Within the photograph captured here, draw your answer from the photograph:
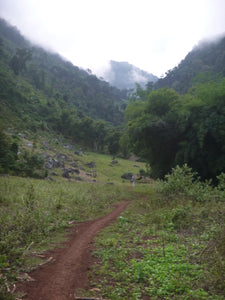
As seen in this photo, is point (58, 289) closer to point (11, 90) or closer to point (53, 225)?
point (53, 225)

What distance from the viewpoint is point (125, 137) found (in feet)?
75.1

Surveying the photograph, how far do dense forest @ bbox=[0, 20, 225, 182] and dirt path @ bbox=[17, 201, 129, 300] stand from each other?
12.5m

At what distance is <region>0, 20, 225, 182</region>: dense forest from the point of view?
17.2 meters

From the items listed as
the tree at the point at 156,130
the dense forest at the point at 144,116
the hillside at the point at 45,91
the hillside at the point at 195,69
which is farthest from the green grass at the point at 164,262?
the hillside at the point at 195,69

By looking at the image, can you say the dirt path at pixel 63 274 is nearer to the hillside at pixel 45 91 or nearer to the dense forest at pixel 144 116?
the dense forest at pixel 144 116

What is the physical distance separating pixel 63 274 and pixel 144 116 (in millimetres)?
15658

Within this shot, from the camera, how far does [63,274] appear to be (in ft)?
15.1

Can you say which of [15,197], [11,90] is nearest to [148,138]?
[15,197]

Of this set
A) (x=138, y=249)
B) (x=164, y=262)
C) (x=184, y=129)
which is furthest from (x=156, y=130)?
(x=164, y=262)

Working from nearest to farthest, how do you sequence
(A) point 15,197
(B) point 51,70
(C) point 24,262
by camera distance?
1. (C) point 24,262
2. (A) point 15,197
3. (B) point 51,70

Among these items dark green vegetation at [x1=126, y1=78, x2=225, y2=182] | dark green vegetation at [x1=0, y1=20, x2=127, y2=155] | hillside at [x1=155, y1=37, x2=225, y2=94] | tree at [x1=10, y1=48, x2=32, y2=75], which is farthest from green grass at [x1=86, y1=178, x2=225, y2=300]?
tree at [x1=10, y1=48, x2=32, y2=75]

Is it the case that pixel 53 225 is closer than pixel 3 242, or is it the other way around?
pixel 3 242

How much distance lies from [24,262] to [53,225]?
3.06 metres

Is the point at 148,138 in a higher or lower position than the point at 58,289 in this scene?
higher
